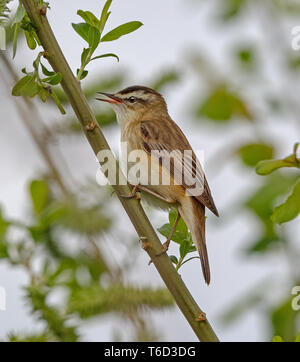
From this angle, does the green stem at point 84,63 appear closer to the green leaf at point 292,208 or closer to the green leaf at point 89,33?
the green leaf at point 89,33

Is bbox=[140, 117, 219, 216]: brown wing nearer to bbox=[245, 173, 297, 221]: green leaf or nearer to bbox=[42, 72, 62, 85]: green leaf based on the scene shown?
bbox=[245, 173, 297, 221]: green leaf

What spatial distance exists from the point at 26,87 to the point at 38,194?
128 cm

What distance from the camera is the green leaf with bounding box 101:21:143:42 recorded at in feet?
7.06

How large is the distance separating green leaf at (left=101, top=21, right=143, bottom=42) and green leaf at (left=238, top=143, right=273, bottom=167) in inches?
55.6

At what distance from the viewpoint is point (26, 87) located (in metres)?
2.04

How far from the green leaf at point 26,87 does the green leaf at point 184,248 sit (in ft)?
2.48

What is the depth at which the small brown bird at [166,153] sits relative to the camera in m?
3.40

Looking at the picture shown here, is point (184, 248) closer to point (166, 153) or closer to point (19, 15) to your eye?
point (19, 15)

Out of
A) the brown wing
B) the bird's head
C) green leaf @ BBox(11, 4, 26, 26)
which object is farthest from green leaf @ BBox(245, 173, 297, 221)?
the bird's head

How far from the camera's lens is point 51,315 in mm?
2408

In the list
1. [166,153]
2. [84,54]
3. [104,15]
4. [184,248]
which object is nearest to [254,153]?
[166,153]
